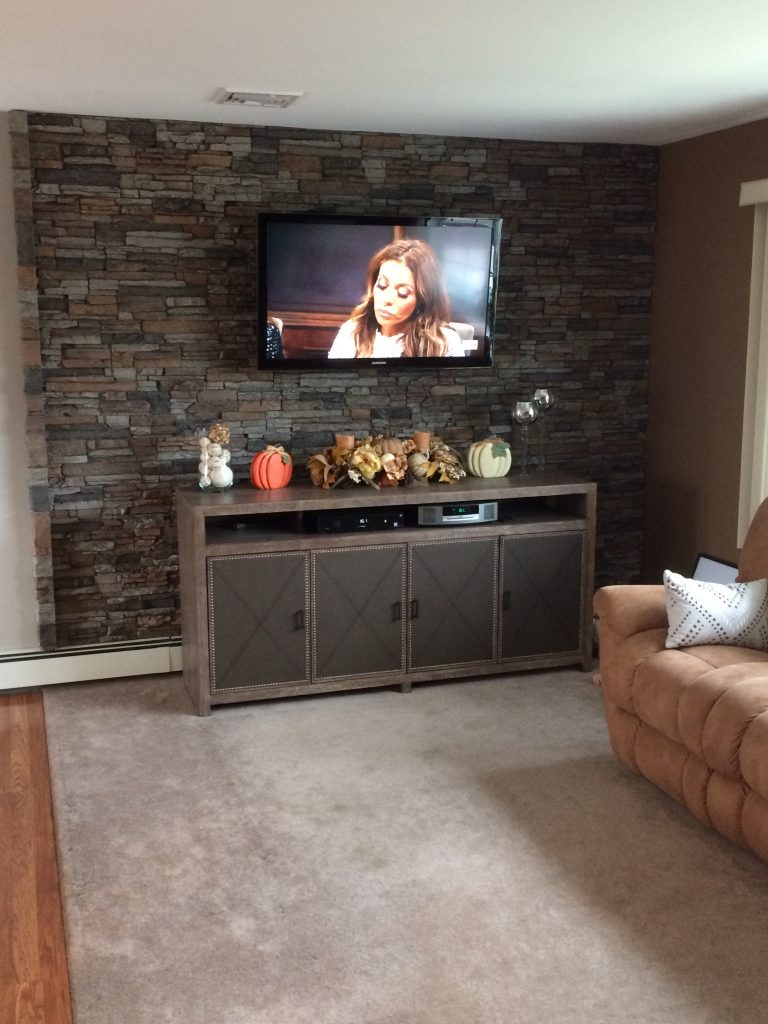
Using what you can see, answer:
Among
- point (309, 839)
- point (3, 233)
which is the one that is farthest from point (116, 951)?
point (3, 233)

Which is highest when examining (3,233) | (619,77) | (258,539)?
(619,77)

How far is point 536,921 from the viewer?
279 centimetres

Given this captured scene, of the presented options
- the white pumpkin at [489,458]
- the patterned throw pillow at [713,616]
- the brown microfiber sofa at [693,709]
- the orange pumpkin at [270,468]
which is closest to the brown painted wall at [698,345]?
the white pumpkin at [489,458]

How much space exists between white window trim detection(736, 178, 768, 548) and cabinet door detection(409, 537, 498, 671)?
111 cm

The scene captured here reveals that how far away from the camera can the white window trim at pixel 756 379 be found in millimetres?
4430

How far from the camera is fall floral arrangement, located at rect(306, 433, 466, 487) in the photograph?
4.49 meters

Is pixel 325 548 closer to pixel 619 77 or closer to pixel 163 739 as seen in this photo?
pixel 163 739

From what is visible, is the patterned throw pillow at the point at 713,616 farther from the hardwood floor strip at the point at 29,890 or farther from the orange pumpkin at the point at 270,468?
the hardwood floor strip at the point at 29,890

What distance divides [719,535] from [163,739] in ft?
8.31

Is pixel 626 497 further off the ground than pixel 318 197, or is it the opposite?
pixel 318 197

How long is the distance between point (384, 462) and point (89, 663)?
4.97ft

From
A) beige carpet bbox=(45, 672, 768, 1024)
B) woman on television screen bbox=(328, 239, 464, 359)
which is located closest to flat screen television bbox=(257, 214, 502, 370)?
woman on television screen bbox=(328, 239, 464, 359)

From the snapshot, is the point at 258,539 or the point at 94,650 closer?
the point at 258,539

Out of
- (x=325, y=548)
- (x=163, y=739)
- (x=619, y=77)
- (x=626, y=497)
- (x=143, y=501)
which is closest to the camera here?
(x=619, y=77)
